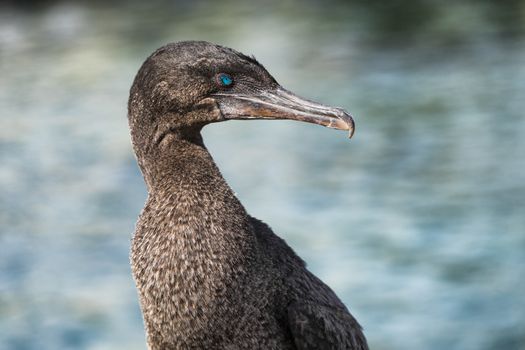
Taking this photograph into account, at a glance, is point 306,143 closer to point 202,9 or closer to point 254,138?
point 254,138

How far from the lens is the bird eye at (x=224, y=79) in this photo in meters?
3.79

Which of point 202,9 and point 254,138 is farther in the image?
point 202,9

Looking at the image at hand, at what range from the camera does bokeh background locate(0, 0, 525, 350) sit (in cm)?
894

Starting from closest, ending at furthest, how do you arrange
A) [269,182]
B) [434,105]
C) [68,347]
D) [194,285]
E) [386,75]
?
[194,285], [68,347], [269,182], [434,105], [386,75]

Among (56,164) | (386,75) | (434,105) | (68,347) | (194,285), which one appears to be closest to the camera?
(194,285)

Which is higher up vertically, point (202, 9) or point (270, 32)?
point (202, 9)

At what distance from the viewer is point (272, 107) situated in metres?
3.83

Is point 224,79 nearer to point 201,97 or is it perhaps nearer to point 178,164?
point 201,97

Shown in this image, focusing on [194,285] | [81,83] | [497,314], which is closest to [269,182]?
[497,314]

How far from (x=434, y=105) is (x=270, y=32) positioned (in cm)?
347

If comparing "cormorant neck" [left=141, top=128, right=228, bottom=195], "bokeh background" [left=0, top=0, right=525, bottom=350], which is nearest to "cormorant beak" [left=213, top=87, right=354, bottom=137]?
"cormorant neck" [left=141, top=128, right=228, bottom=195]

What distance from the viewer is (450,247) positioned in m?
9.56

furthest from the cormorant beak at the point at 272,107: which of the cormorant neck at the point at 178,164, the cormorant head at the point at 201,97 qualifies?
the cormorant neck at the point at 178,164

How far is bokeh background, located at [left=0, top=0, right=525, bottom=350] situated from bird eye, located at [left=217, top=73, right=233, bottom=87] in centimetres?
494
